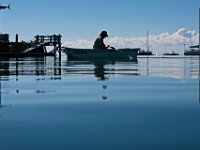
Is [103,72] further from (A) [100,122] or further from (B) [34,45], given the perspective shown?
(B) [34,45]

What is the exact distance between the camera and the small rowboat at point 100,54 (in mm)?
62997

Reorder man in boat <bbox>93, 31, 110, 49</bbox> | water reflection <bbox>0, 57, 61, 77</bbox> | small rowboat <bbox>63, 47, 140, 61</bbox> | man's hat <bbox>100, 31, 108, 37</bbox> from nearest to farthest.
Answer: water reflection <bbox>0, 57, 61, 77</bbox>
man's hat <bbox>100, 31, 108, 37</bbox>
man in boat <bbox>93, 31, 110, 49</bbox>
small rowboat <bbox>63, 47, 140, 61</bbox>

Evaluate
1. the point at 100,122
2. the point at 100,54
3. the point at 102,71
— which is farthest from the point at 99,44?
the point at 100,122

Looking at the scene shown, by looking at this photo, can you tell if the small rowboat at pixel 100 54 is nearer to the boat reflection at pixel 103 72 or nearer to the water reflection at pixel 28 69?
the water reflection at pixel 28 69

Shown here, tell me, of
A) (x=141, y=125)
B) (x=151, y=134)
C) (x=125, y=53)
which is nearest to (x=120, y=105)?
(x=141, y=125)

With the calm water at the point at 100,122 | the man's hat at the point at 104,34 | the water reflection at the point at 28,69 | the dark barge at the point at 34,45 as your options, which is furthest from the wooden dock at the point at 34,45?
the calm water at the point at 100,122

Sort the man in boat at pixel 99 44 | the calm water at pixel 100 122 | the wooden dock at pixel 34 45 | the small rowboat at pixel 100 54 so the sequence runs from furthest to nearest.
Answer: the wooden dock at pixel 34 45, the small rowboat at pixel 100 54, the man in boat at pixel 99 44, the calm water at pixel 100 122

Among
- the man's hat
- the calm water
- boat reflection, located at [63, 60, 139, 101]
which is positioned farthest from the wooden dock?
the calm water

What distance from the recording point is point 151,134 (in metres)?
7.05

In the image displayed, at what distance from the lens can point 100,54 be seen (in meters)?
62.9

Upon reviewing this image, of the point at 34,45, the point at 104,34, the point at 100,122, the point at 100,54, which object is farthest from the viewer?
the point at 34,45

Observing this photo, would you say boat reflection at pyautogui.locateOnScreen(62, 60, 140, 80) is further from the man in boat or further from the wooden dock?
the wooden dock

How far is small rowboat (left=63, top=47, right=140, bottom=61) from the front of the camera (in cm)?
6300

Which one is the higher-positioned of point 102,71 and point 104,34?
point 104,34
